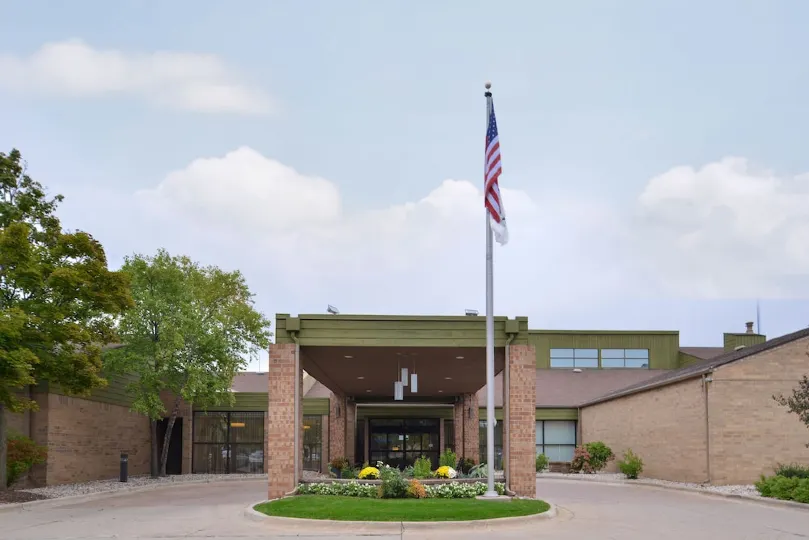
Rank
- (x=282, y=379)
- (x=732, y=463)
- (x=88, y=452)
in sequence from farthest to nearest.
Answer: (x=88, y=452)
(x=732, y=463)
(x=282, y=379)

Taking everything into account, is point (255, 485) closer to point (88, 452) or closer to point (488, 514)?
point (88, 452)

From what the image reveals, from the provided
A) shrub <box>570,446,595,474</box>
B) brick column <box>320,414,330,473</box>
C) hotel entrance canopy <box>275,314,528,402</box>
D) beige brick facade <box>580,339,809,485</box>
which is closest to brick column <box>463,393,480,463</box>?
shrub <box>570,446,595,474</box>

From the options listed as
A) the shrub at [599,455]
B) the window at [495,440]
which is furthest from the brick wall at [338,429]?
the shrub at [599,455]

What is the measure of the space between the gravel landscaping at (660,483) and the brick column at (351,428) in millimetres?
8771

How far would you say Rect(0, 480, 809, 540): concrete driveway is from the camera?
1575cm

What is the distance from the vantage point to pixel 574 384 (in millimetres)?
50531

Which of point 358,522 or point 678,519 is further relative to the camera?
point 678,519

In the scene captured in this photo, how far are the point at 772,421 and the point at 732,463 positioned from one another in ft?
6.27

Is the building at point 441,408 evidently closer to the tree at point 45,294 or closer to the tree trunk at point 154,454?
the tree trunk at point 154,454

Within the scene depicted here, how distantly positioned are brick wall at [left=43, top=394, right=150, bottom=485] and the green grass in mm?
12480

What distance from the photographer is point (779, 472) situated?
79.3 ft

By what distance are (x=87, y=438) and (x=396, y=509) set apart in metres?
18.1

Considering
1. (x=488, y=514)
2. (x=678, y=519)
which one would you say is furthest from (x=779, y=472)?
(x=488, y=514)

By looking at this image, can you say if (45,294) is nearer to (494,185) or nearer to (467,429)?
(494,185)
